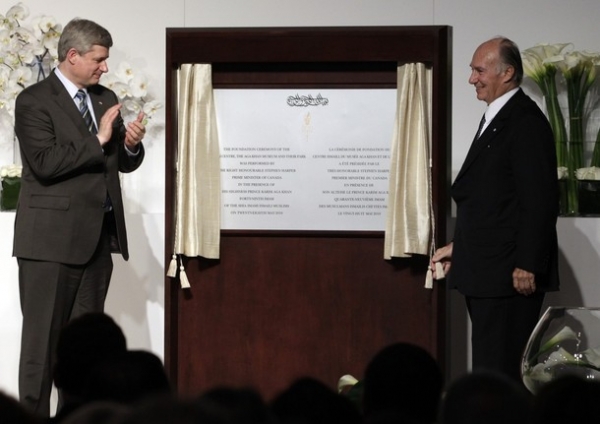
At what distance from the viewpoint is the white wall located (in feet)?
18.3

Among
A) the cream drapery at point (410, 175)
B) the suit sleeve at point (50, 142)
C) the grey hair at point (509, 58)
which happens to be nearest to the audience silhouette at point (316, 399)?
the suit sleeve at point (50, 142)

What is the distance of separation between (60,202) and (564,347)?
7.21 ft

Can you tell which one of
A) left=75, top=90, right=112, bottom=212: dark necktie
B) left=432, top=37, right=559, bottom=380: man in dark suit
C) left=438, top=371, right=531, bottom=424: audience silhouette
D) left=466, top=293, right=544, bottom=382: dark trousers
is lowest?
left=466, top=293, right=544, bottom=382: dark trousers

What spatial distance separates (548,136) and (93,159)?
1.68 m

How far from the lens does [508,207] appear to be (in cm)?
437

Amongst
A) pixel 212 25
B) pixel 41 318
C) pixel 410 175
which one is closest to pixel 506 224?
pixel 410 175

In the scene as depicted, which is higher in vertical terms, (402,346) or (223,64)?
(223,64)

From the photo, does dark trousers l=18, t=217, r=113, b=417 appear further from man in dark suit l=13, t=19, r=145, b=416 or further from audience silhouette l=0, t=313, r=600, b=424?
audience silhouette l=0, t=313, r=600, b=424

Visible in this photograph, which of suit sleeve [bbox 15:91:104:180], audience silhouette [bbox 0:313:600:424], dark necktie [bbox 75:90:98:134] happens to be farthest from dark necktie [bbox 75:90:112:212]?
audience silhouette [bbox 0:313:600:424]

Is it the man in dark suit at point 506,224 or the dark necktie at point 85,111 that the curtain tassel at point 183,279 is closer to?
the dark necktie at point 85,111

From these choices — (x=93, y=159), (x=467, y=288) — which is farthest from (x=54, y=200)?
(x=467, y=288)

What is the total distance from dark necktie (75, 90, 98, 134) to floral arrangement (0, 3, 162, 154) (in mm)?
819

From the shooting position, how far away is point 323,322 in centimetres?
567

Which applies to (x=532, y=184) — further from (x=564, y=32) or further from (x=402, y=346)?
(x=402, y=346)
